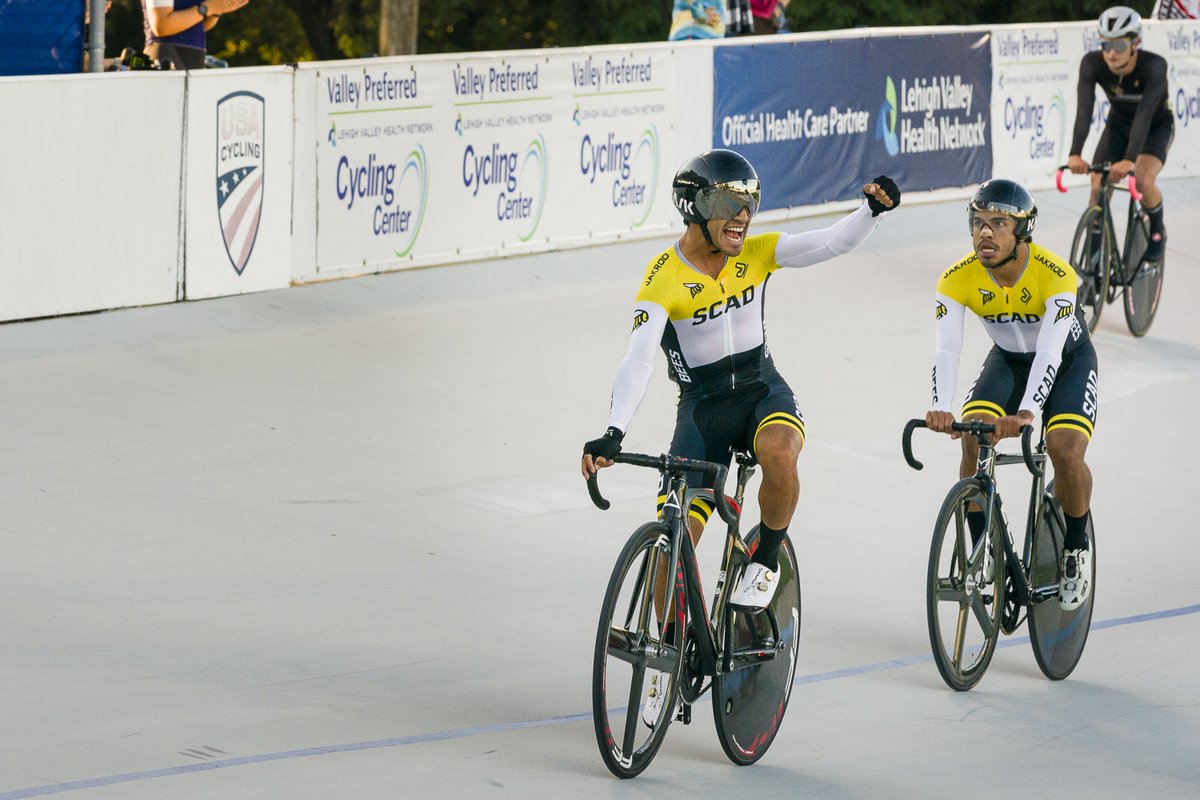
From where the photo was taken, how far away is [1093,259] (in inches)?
487

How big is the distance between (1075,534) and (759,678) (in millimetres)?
1591

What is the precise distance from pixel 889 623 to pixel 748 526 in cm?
145

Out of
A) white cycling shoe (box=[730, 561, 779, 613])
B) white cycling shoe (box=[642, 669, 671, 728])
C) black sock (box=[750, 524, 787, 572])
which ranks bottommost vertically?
white cycling shoe (box=[642, 669, 671, 728])

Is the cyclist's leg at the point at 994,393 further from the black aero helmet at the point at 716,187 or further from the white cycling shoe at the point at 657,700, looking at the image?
the white cycling shoe at the point at 657,700

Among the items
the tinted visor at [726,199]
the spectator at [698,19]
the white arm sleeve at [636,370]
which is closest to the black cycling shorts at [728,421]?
the white arm sleeve at [636,370]

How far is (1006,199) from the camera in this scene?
658cm

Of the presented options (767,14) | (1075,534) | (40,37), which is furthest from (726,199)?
(767,14)

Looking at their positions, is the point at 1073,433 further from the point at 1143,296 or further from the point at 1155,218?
the point at 1143,296

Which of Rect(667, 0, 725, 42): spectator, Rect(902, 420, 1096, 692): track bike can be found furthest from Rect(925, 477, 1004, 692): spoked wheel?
Rect(667, 0, 725, 42): spectator

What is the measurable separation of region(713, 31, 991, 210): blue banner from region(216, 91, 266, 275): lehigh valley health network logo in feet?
13.4

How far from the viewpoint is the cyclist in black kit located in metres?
12.0

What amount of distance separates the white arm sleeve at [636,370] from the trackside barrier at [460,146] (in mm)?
5846

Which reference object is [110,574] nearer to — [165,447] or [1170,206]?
[165,447]

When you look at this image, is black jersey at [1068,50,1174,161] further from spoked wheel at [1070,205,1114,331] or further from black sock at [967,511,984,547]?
black sock at [967,511,984,547]
